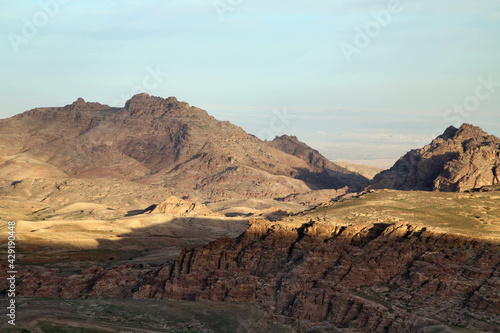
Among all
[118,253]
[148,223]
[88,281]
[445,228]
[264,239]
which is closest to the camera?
[445,228]

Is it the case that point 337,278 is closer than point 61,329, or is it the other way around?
point 61,329

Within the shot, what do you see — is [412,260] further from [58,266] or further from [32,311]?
[58,266]

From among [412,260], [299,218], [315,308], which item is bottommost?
[315,308]

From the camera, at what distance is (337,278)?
216ft

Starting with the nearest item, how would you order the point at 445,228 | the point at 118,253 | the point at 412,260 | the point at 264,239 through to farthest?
the point at 412,260, the point at 445,228, the point at 264,239, the point at 118,253

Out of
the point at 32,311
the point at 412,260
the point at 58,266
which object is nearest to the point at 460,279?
the point at 412,260

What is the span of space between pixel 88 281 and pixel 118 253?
183 ft

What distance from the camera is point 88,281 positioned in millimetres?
81375

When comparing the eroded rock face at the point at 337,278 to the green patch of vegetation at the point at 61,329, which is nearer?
the green patch of vegetation at the point at 61,329

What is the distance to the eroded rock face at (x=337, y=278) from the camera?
2292 inches

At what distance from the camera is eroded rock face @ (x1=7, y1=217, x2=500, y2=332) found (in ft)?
191

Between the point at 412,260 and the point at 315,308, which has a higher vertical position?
the point at 412,260

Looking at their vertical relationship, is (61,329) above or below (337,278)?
below

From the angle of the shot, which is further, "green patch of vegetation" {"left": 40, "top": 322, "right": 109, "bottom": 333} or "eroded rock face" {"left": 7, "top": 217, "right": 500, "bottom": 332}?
"eroded rock face" {"left": 7, "top": 217, "right": 500, "bottom": 332}
